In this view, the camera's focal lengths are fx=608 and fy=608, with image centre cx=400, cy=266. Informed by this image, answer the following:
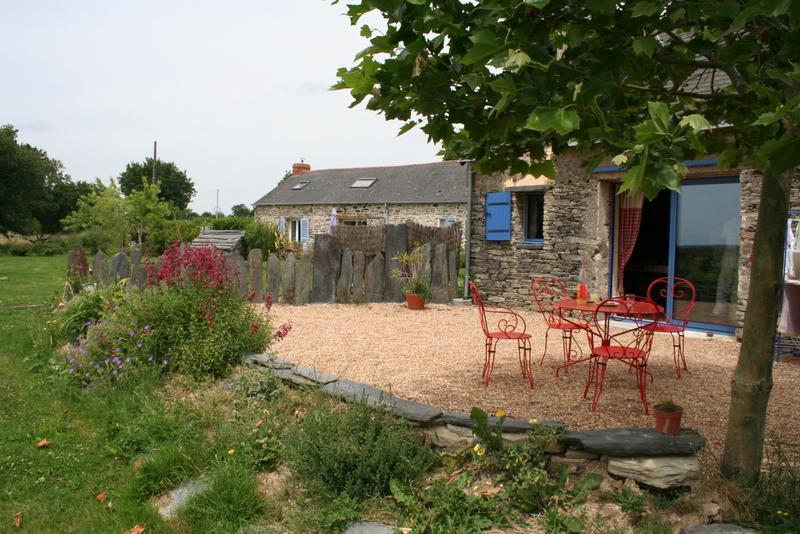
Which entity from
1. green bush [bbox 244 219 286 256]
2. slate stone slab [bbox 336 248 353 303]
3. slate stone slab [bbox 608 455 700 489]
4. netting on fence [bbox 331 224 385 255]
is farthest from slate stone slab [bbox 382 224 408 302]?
green bush [bbox 244 219 286 256]

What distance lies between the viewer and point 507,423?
356 cm

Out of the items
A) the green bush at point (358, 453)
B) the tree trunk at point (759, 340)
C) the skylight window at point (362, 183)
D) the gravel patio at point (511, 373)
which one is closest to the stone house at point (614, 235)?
the gravel patio at point (511, 373)

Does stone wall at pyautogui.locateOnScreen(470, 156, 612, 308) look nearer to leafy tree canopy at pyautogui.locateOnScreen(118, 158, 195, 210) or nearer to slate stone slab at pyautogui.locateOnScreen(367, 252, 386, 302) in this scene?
slate stone slab at pyautogui.locateOnScreen(367, 252, 386, 302)

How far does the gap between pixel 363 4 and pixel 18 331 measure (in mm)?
7454

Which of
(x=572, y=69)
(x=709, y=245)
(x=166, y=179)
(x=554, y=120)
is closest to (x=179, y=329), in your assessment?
(x=572, y=69)

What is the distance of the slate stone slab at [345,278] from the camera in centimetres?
1055

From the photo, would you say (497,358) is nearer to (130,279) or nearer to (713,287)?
(713,287)

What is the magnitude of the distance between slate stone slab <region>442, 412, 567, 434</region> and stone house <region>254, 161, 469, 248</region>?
809 inches

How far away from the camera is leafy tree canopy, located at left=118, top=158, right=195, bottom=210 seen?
51328 millimetres

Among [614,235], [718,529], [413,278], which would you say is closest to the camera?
[718,529]

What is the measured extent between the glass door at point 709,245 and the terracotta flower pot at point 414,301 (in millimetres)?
3776

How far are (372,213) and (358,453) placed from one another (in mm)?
23724

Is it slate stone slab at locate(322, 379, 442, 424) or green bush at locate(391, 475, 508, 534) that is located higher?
slate stone slab at locate(322, 379, 442, 424)

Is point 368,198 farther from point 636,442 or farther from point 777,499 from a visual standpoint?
point 777,499
